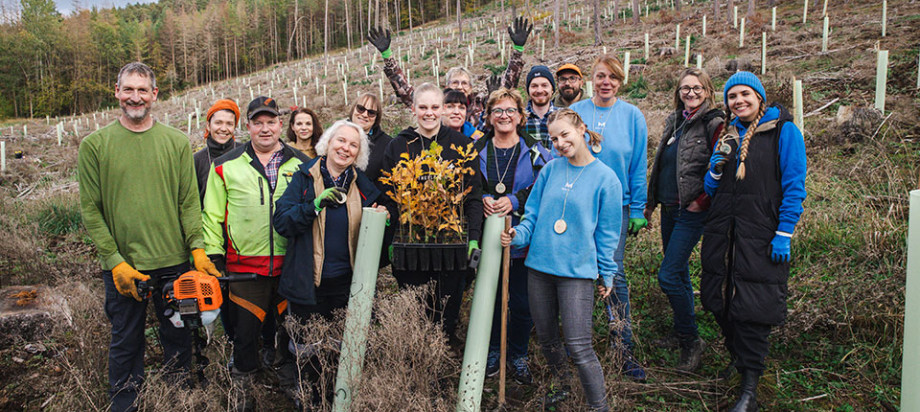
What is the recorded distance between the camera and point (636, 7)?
24.9m

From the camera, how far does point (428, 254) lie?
266 cm

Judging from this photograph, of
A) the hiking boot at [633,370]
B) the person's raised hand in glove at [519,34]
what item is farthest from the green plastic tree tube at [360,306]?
the person's raised hand in glove at [519,34]

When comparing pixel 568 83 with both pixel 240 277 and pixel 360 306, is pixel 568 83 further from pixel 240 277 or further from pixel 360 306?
pixel 240 277

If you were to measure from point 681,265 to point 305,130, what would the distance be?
3030 mm

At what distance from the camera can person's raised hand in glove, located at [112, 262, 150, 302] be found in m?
2.59

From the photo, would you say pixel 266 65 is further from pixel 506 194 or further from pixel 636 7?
pixel 506 194

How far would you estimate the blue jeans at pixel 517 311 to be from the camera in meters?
3.17

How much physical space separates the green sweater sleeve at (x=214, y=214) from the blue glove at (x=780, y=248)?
3.29m

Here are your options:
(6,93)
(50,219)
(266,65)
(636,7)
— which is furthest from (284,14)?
(50,219)

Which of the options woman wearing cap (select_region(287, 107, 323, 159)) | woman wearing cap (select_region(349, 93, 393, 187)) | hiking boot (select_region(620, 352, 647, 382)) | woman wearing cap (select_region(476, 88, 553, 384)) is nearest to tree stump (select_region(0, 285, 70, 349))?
woman wearing cap (select_region(287, 107, 323, 159))

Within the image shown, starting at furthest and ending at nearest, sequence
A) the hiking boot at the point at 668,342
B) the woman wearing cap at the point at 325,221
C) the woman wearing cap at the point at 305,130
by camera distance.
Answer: the woman wearing cap at the point at 305,130
the hiking boot at the point at 668,342
the woman wearing cap at the point at 325,221

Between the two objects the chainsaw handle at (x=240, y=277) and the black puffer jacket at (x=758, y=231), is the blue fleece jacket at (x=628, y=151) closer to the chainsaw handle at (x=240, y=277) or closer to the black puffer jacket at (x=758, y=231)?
the black puffer jacket at (x=758, y=231)

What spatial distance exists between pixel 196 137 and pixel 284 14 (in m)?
51.2

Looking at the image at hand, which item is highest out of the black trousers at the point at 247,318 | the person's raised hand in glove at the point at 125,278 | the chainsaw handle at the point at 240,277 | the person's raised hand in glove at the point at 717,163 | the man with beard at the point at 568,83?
the man with beard at the point at 568,83
